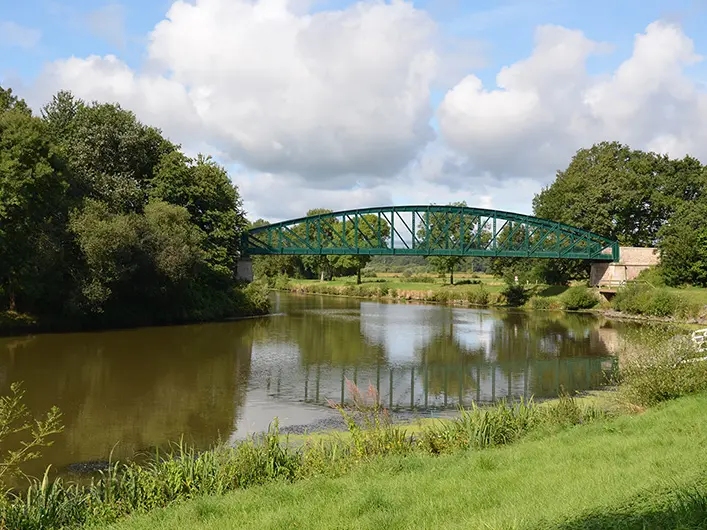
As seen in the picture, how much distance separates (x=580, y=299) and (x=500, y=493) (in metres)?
55.4

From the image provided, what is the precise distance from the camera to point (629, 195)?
2494 inches

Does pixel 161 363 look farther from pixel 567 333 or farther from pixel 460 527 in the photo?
pixel 567 333

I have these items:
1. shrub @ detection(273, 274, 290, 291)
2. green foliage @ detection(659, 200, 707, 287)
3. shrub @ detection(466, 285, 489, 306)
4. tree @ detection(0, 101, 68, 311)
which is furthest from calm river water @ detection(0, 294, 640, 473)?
shrub @ detection(273, 274, 290, 291)

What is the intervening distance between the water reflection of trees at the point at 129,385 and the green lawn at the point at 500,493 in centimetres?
678

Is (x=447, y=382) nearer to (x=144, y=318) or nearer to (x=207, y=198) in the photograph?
(x=144, y=318)

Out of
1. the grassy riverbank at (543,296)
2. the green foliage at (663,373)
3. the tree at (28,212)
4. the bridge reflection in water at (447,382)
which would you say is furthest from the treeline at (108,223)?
the grassy riverbank at (543,296)

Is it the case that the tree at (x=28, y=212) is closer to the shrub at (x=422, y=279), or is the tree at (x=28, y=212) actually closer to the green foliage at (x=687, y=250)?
the green foliage at (x=687, y=250)

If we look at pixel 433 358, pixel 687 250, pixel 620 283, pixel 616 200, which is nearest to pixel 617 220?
pixel 616 200

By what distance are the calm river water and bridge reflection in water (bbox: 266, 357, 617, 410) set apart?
7 cm

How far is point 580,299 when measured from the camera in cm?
5903

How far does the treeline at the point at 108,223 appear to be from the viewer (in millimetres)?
32094

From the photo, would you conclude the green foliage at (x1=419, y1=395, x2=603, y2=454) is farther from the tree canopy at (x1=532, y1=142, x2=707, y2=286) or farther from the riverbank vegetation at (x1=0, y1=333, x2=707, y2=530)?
the tree canopy at (x1=532, y1=142, x2=707, y2=286)

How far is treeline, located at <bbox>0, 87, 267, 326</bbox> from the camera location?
3209 centimetres

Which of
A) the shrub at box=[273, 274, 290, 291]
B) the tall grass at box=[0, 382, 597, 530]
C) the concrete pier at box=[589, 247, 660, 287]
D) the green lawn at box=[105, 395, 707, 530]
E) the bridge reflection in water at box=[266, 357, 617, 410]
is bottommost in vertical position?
the bridge reflection in water at box=[266, 357, 617, 410]
